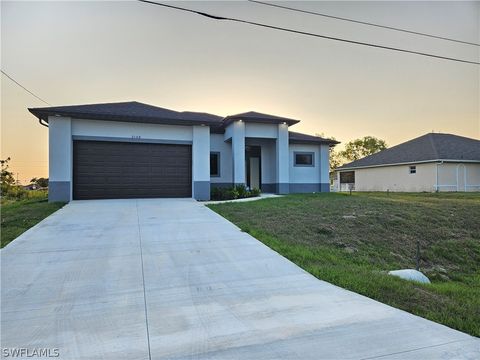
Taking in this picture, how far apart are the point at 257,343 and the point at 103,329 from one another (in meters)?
1.59

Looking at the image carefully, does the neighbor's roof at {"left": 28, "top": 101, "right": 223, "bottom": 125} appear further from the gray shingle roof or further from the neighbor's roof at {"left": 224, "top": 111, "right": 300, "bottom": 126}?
the neighbor's roof at {"left": 224, "top": 111, "right": 300, "bottom": 126}

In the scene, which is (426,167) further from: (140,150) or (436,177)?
(140,150)

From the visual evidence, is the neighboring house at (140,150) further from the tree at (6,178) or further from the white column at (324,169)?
the tree at (6,178)

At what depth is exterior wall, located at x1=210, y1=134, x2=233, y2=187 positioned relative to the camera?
1738cm

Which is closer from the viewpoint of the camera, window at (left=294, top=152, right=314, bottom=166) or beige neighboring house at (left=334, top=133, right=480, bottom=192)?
window at (left=294, top=152, right=314, bottom=166)

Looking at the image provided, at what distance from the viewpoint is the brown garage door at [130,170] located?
43.6 ft

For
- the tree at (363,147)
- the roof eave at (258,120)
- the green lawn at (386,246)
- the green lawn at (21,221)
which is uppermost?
the tree at (363,147)

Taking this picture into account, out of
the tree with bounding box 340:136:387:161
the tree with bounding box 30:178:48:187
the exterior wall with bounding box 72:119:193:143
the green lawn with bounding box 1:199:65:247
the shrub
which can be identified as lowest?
the green lawn with bounding box 1:199:65:247

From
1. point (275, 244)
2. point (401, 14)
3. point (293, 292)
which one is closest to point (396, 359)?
point (293, 292)

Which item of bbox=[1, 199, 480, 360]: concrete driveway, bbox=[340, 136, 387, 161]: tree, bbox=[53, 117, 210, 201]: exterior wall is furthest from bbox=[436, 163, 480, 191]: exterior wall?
bbox=[340, 136, 387, 161]: tree

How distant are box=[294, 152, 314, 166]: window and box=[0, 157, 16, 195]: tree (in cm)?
2270

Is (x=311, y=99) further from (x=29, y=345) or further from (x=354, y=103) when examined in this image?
(x=29, y=345)

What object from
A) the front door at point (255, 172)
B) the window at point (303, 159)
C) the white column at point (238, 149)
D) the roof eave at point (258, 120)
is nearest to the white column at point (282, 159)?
the roof eave at point (258, 120)

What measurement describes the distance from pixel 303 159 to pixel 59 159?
534 inches
